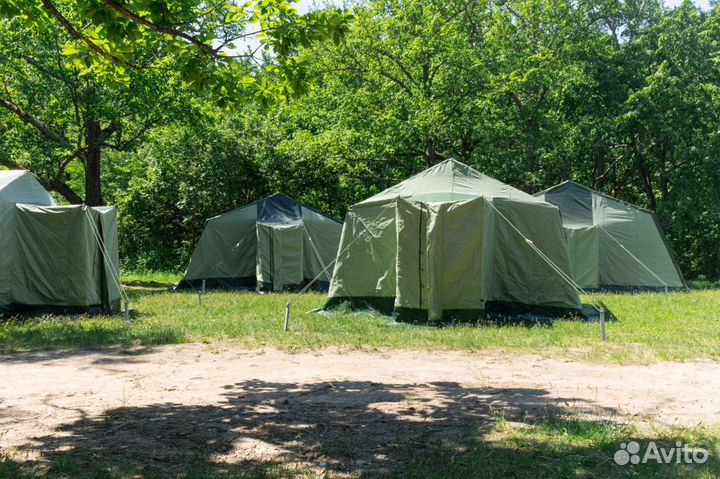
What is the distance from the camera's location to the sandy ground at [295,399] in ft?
16.1

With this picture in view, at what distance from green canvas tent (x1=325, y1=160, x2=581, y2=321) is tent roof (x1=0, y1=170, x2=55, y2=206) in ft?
18.9

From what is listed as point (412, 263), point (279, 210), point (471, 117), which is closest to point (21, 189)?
point (412, 263)

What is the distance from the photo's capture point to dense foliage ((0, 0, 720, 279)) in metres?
22.0

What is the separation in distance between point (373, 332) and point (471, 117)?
14280mm

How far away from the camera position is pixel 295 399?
629cm

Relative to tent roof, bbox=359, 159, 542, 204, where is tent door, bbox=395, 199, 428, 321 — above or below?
below

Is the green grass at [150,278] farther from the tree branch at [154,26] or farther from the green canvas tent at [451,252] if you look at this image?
the tree branch at [154,26]

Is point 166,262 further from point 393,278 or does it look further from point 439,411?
point 439,411

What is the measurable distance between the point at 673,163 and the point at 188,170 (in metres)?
17.3

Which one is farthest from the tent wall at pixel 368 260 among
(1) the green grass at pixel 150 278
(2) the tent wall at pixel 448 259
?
(1) the green grass at pixel 150 278

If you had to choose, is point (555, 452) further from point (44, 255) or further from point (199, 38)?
point (44, 255)

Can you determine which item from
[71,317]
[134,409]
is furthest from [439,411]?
[71,317]

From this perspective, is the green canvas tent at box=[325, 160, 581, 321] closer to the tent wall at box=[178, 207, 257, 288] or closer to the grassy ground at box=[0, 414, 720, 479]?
the grassy ground at box=[0, 414, 720, 479]

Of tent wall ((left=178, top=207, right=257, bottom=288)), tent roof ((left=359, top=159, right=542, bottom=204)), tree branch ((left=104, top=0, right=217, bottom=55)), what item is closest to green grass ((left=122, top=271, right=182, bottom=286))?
tent wall ((left=178, top=207, right=257, bottom=288))
